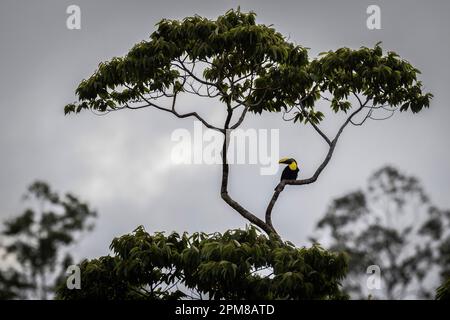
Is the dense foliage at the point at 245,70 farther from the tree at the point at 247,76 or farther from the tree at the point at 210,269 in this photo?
the tree at the point at 210,269

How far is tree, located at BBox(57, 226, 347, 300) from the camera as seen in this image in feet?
29.4

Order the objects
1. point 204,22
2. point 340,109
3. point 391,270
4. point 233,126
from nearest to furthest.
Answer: point 204,22 → point 233,126 → point 340,109 → point 391,270

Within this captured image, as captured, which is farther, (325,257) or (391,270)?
(391,270)

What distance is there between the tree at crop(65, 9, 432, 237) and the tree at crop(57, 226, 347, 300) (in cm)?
179

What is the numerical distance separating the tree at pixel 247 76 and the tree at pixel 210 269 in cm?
179

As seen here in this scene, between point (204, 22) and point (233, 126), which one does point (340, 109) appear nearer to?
point (233, 126)

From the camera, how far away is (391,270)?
1030 inches

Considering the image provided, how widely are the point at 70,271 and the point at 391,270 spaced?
18.6m

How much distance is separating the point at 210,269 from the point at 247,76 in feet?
14.3

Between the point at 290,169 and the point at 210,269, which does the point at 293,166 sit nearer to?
the point at 290,169

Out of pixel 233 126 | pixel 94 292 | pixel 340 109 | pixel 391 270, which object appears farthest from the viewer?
pixel 391 270
